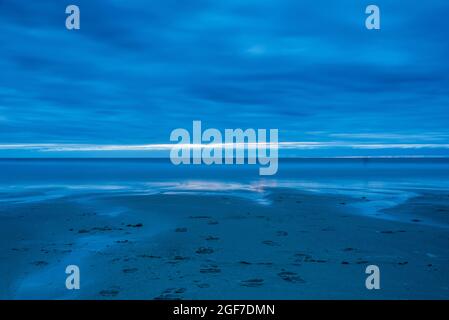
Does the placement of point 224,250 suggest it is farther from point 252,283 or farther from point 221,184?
point 221,184

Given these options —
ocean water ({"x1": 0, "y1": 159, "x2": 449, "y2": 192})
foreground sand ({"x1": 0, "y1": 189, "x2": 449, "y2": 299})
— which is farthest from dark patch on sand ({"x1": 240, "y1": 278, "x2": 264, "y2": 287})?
ocean water ({"x1": 0, "y1": 159, "x2": 449, "y2": 192})

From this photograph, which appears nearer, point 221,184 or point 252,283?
point 252,283

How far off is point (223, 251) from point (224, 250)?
113 millimetres

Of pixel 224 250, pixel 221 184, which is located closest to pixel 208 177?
pixel 221 184

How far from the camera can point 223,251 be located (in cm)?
1190

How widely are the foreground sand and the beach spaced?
1.3 inches

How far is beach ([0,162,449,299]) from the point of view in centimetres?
891

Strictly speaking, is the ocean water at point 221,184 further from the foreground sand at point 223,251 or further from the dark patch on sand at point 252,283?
the dark patch on sand at point 252,283

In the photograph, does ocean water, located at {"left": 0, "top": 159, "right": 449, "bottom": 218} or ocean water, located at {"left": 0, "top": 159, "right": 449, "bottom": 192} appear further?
ocean water, located at {"left": 0, "top": 159, "right": 449, "bottom": 192}

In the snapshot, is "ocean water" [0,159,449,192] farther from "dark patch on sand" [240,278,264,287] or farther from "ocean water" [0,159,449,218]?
"dark patch on sand" [240,278,264,287]

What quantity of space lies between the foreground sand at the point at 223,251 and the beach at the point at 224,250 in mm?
34
